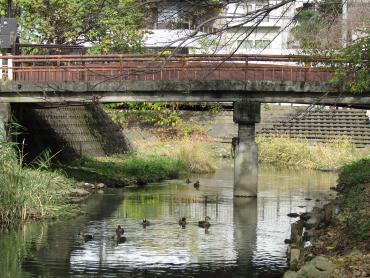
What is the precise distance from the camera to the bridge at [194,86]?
31359 millimetres

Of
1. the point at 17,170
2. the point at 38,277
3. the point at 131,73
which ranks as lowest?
the point at 38,277

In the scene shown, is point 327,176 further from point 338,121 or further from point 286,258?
point 286,258

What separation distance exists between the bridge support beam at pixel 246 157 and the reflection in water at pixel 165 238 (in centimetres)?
59

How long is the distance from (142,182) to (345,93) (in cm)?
1066

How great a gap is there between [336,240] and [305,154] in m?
30.2

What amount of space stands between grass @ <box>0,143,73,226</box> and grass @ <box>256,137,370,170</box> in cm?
2487

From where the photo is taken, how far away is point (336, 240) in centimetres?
1841

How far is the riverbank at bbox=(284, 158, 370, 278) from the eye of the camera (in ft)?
48.3

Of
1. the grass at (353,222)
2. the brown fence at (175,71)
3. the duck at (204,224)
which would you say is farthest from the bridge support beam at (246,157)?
the duck at (204,224)

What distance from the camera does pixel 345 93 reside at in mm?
31125

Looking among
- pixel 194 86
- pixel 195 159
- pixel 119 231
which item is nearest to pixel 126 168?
pixel 195 159

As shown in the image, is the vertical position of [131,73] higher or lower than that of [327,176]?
higher

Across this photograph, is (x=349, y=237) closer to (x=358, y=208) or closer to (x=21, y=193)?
(x=358, y=208)

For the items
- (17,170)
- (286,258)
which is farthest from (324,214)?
(17,170)
